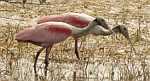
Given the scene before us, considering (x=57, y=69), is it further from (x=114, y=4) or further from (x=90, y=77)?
(x=114, y=4)

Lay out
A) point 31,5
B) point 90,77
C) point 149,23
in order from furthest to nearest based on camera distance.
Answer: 1. point 31,5
2. point 149,23
3. point 90,77

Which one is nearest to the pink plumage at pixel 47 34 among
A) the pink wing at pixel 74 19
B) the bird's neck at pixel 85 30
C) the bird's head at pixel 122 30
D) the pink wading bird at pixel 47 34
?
the pink wading bird at pixel 47 34

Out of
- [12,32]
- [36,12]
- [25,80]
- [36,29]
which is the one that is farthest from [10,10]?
[25,80]

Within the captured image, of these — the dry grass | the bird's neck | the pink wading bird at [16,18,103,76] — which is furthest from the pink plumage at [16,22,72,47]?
the dry grass

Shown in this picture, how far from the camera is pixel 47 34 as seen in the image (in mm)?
8586

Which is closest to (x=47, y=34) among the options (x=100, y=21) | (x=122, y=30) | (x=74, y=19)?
(x=100, y=21)

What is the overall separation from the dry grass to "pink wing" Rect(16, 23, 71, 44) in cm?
41

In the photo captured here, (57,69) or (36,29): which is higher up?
(36,29)

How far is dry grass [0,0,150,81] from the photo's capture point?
27.1 ft

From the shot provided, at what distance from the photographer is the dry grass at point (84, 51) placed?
325 inches

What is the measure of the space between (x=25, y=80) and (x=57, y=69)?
96 centimetres

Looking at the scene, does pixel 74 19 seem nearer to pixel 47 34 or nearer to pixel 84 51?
pixel 84 51

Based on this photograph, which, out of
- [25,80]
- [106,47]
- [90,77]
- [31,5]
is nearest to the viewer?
[25,80]

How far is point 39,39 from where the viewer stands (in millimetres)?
8555
